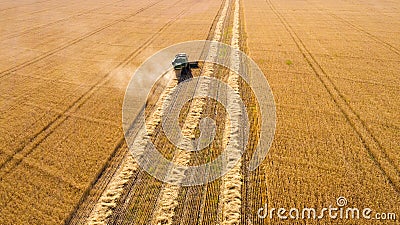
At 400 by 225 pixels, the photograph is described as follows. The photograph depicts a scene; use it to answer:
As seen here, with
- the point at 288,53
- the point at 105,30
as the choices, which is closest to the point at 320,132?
the point at 288,53

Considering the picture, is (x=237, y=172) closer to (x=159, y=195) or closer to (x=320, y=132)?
(x=159, y=195)

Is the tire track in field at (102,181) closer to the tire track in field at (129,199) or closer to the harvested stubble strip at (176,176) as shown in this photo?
the tire track in field at (129,199)

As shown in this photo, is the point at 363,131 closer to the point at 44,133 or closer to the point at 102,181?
the point at 102,181

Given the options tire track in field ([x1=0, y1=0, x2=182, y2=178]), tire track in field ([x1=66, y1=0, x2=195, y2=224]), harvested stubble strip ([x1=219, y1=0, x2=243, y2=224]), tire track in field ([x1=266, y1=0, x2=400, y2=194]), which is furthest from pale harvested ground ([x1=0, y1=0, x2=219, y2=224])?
tire track in field ([x1=266, y1=0, x2=400, y2=194])

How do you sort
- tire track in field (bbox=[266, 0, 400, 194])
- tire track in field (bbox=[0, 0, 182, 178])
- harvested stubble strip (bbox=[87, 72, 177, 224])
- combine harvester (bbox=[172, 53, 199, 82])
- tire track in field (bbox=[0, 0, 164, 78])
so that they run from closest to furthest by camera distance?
harvested stubble strip (bbox=[87, 72, 177, 224])
tire track in field (bbox=[266, 0, 400, 194])
tire track in field (bbox=[0, 0, 182, 178])
combine harvester (bbox=[172, 53, 199, 82])
tire track in field (bbox=[0, 0, 164, 78])

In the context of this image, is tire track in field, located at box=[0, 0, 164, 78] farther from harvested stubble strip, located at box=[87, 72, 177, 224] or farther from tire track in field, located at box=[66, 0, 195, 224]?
harvested stubble strip, located at box=[87, 72, 177, 224]
